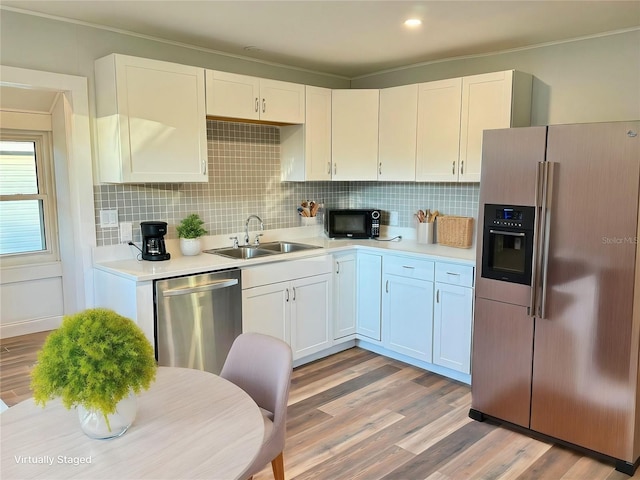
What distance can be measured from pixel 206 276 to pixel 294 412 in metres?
1.02

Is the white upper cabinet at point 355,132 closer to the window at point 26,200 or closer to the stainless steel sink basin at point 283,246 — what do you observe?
the stainless steel sink basin at point 283,246

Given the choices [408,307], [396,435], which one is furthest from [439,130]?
[396,435]

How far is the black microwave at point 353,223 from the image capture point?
4387mm

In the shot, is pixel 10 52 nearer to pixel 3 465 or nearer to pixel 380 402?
pixel 3 465

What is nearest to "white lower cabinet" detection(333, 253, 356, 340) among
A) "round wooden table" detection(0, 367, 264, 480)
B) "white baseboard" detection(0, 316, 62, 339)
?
"round wooden table" detection(0, 367, 264, 480)

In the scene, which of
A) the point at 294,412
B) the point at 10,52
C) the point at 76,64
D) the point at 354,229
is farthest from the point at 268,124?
the point at 294,412

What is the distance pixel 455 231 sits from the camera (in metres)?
3.94

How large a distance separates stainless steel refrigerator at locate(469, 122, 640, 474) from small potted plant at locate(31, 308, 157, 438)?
2134 millimetres

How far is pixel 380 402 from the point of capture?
327 cm

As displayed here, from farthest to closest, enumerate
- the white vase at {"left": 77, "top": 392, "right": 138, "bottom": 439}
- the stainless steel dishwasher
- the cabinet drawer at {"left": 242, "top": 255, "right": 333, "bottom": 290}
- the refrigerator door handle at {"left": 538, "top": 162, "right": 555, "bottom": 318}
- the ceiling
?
the cabinet drawer at {"left": 242, "top": 255, "right": 333, "bottom": 290}, the stainless steel dishwasher, the ceiling, the refrigerator door handle at {"left": 538, "top": 162, "right": 555, "bottom": 318}, the white vase at {"left": 77, "top": 392, "right": 138, "bottom": 439}

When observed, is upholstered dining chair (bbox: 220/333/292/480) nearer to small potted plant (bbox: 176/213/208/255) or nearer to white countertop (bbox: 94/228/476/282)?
white countertop (bbox: 94/228/476/282)

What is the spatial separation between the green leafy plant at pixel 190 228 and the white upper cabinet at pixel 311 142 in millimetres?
983

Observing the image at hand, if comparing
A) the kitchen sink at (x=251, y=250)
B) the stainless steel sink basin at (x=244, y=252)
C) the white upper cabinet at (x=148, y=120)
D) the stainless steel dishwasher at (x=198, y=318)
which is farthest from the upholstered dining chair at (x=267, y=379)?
the stainless steel sink basin at (x=244, y=252)

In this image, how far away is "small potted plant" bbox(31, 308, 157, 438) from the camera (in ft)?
4.33
